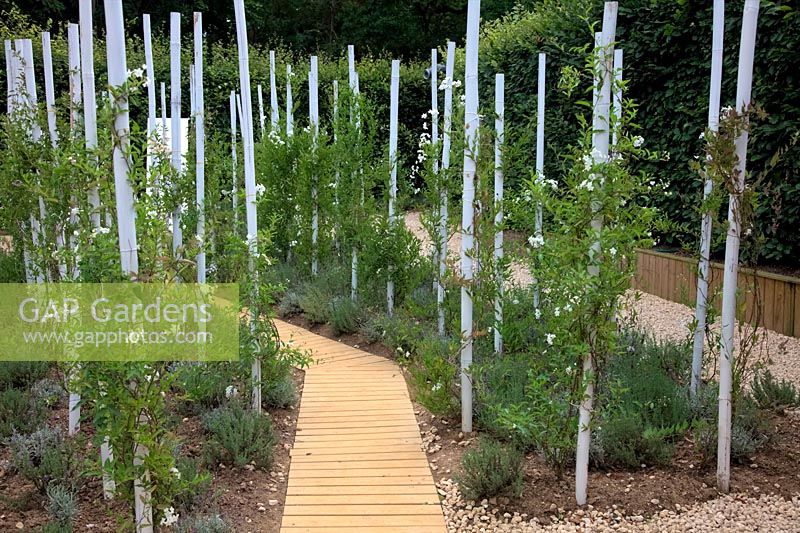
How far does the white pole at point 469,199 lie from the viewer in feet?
12.3

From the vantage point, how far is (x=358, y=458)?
3832 mm

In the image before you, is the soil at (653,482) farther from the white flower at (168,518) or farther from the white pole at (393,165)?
the white pole at (393,165)

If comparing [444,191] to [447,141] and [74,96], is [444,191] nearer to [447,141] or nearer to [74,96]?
[447,141]

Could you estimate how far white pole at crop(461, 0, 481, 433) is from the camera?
374 centimetres

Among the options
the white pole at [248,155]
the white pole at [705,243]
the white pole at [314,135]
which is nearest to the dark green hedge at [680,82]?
the white pole at [705,243]

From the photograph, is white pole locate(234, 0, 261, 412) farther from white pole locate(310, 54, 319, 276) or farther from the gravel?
white pole locate(310, 54, 319, 276)

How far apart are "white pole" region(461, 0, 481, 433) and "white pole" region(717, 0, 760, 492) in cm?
118

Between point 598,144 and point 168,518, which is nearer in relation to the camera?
point 168,518

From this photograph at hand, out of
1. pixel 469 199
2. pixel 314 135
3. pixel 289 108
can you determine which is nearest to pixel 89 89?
pixel 469 199

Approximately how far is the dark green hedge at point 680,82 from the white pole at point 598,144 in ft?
2.94

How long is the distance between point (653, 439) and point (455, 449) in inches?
38.0

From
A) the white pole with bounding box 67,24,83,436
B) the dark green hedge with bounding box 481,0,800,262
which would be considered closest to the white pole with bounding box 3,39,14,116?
the white pole with bounding box 67,24,83,436

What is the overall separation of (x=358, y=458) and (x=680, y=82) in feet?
15.4

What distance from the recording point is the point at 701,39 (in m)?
6.57
